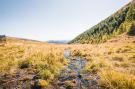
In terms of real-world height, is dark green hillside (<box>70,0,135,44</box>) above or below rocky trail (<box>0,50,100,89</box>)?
above

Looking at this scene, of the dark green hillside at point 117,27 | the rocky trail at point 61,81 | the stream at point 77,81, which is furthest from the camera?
the dark green hillside at point 117,27

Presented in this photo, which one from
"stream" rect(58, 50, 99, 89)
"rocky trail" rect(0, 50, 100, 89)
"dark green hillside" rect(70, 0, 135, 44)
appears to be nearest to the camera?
"stream" rect(58, 50, 99, 89)

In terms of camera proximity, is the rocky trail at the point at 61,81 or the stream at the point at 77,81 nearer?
the stream at the point at 77,81

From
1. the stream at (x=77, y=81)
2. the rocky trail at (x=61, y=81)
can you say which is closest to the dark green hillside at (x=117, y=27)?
the stream at (x=77, y=81)

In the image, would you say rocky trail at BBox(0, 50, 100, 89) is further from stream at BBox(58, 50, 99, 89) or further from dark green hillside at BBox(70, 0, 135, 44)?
dark green hillside at BBox(70, 0, 135, 44)

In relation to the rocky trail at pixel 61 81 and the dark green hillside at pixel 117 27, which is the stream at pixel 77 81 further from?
the dark green hillside at pixel 117 27

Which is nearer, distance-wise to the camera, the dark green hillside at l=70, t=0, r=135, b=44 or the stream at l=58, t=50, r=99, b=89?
the stream at l=58, t=50, r=99, b=89

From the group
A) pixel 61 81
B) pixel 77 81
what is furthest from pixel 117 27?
pixel 61 81

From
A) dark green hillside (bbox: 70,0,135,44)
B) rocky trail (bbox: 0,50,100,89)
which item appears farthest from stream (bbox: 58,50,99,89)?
dark green hillside (bbox: 70,0,135,44)

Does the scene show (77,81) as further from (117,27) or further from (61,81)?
(117,27)

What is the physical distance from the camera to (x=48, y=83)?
11.9m

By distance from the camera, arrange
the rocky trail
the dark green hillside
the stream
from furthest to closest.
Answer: the dark green hillside → the rocky trail → the stream

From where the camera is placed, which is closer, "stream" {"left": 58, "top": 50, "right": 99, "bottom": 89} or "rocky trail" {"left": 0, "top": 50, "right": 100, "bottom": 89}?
"stream" {"left": 58, "top": 50, "right": 99, "bottom": 89}

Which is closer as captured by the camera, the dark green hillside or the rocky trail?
the rocky trail
